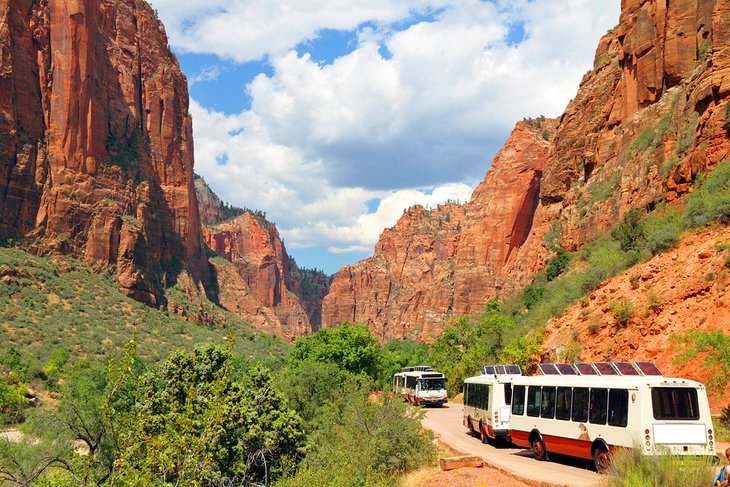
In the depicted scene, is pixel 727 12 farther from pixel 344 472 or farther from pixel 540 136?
pixel 540 136

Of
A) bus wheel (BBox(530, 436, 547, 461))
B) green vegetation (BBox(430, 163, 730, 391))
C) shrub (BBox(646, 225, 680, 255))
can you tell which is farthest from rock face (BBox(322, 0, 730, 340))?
bus wheel (BBox(530, 436, 547, 461))

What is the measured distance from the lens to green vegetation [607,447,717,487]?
11375 mm

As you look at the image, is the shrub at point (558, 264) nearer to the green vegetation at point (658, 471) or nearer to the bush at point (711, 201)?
the bush at point (711, 201)

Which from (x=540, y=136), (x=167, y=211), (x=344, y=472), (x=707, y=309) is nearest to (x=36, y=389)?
(x=344, y=472)

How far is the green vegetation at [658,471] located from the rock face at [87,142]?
299 ft

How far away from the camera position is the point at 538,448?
2016 centimetres

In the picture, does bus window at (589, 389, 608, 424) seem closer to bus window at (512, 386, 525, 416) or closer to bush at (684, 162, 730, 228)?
bus window at (512, 386, 525, 416)

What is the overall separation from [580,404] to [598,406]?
0.94 meters

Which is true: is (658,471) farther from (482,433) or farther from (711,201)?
(711,201)

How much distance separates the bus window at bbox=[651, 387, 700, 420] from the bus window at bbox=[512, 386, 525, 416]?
6774 millimetres

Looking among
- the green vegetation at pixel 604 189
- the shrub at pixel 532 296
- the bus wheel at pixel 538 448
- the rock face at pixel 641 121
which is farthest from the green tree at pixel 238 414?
the shrub at pixel 532 296

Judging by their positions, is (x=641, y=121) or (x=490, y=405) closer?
(x=490, y=405)

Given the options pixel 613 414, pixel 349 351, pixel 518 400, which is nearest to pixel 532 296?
pixel 349 351

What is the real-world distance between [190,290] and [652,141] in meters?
94.7
